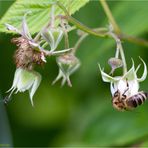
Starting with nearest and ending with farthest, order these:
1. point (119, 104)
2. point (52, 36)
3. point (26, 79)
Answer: point (52, 36) < point (26, 79) < point (119, 104)

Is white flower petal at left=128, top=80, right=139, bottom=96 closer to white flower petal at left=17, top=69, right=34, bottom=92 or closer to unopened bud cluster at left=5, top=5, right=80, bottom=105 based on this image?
unopened bud cluster at left=5, top=5, right=80, bottom=105

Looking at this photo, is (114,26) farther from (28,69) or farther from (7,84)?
(7,84)

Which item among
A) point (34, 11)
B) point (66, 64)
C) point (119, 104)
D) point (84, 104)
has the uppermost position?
point (34, 11)

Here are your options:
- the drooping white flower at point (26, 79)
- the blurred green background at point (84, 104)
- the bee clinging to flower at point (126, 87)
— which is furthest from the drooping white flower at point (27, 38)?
the blurred green background at point (84, 104)

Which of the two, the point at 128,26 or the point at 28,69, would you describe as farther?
the point at 128,26

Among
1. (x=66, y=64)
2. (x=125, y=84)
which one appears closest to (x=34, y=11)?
(x=66, y=64)

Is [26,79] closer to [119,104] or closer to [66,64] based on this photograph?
[66,64]

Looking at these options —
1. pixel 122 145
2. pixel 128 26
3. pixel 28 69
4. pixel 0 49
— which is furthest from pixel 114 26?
pixel 0 49
